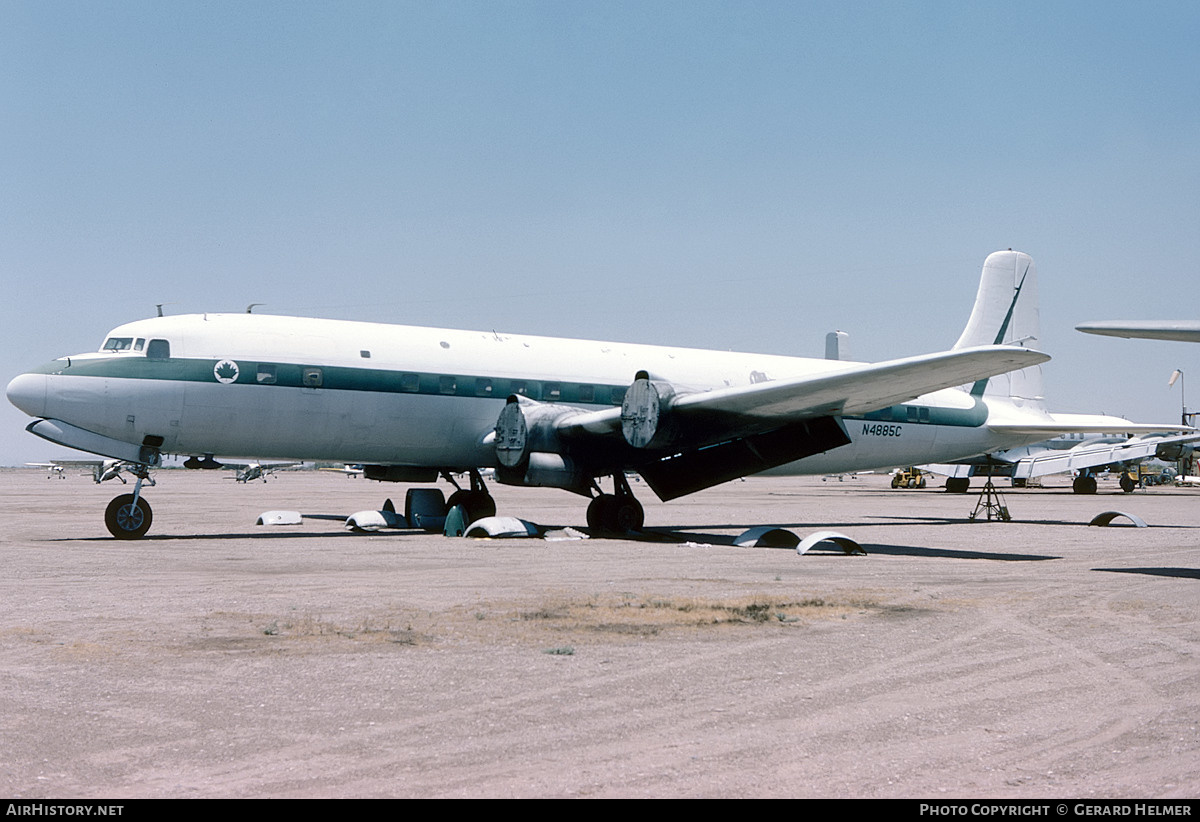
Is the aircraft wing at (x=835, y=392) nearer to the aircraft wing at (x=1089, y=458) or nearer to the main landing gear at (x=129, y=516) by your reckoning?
the main landing gear at (x=129, y=516)

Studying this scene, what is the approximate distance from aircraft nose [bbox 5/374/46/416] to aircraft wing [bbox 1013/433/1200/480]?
4122 centimetres

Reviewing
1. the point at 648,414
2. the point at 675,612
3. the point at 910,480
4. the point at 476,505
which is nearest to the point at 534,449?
the point at 648,414

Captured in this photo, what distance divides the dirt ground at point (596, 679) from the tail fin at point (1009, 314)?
15.6 m

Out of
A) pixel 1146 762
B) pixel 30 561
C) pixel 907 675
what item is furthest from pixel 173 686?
pixel 30 561

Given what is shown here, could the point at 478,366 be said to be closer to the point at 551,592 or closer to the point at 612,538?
the point at 612,538

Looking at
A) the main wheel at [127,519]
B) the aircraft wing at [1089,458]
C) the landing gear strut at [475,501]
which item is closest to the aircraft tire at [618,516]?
the landing gear strut at [475,501]

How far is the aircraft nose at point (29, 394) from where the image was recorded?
18.7 m

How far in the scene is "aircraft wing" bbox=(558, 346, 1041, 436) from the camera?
53.2 ft

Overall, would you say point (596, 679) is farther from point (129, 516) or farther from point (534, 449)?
point (129, 516)

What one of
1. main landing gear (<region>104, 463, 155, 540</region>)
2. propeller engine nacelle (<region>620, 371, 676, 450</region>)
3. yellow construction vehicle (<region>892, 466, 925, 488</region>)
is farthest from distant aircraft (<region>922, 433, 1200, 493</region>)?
main landing gear (<region>104, 463, 155, 540</region>)

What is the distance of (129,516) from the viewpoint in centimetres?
1925

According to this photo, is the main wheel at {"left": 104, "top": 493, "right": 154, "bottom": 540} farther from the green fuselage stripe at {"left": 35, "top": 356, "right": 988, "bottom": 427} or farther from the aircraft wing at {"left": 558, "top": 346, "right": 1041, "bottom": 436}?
the aircraft wing at {"left": 558, "top": 346, "right": 1041, "bottom": 436}

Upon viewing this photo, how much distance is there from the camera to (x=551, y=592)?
38.0 ft

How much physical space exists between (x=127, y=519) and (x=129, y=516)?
6 cm
